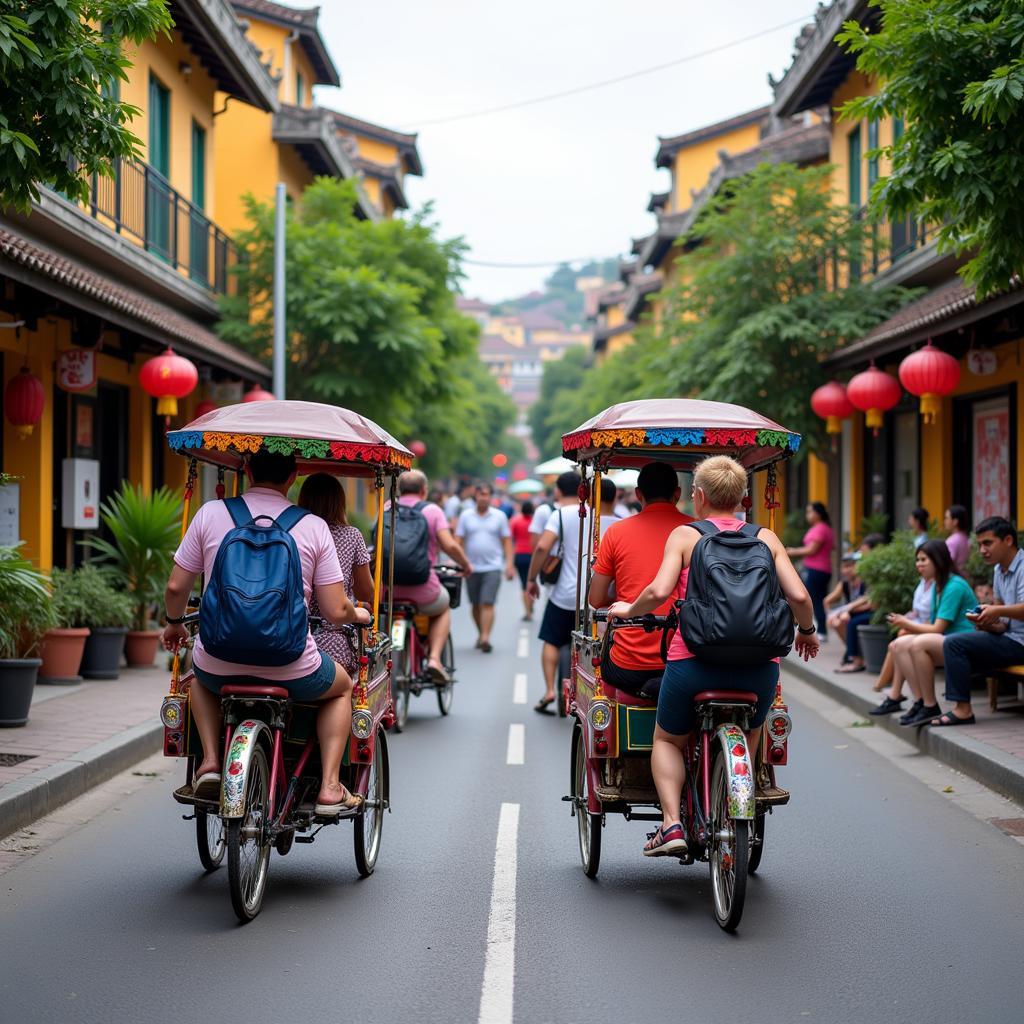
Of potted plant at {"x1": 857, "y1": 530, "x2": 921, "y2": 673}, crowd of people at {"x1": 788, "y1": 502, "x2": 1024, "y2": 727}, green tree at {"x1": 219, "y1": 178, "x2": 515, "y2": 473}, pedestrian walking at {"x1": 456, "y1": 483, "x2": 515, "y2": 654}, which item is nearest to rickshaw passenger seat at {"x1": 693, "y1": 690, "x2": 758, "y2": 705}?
crowd of people at {"x1": 788, "y1": 502, "x2": 1024, "y2": 727}

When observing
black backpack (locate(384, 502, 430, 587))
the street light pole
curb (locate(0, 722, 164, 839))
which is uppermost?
the street light pole

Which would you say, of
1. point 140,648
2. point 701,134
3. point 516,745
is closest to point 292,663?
point 516,745

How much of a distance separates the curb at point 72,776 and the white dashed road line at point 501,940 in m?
2.60

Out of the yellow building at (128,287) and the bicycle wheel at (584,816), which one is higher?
the yellow building at (128,287)

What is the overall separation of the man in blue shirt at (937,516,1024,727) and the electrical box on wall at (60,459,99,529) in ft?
31.3

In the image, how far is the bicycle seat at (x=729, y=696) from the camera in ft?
19.5

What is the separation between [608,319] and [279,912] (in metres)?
81.0

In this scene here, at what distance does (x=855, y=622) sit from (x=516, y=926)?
9774 millimetres

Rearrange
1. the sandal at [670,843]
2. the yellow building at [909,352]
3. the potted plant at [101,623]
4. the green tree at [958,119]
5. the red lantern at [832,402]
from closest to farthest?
the sandal at [670,843], the green tree at [958,119], the potted plant at [101,623], the yellow building at [909,352], the red lantern at [832,402]

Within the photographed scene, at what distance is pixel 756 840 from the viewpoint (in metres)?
6.41

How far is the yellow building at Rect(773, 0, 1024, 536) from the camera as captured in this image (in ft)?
51.2

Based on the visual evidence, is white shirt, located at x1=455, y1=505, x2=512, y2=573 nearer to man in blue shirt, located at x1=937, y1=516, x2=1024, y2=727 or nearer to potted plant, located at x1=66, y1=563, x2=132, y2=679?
potted plant, located at x1=66, y1=563, x2=132, y2=679

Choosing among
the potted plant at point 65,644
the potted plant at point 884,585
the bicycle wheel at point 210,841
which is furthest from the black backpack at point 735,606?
the potted plant at point 65,644

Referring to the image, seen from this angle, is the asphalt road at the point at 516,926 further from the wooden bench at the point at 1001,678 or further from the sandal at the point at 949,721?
the wooden bench at the point at 1001,678
